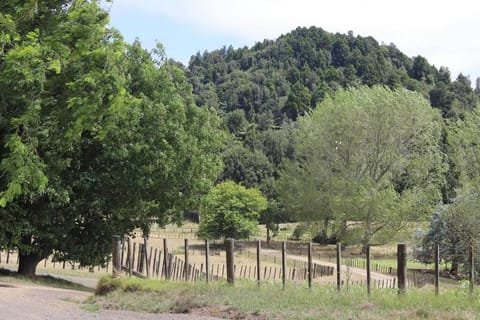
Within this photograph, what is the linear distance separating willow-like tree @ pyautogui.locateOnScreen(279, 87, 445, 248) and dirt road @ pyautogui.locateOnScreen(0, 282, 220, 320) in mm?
40123

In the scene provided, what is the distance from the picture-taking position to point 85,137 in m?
20.8

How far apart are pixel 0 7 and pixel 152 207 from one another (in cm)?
1089

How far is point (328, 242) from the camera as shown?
63.6 meters

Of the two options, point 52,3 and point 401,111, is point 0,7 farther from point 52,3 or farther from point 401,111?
point 401,111

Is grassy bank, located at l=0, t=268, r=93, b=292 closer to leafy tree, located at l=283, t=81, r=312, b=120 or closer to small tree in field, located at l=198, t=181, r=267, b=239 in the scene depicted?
small tree in field, located at l=198, t=181, r=267, b=239

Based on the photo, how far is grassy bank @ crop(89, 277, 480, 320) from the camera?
31.7 feet

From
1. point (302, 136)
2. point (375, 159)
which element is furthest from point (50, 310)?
point (302, 136)

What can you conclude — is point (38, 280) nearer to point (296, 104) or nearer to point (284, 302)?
point (284, 302)

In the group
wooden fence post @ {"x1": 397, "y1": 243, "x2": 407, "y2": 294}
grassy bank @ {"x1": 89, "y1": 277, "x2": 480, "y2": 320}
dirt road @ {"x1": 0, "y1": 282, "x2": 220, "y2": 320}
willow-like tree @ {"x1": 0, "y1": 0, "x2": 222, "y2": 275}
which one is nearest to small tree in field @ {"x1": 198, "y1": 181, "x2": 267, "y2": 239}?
willow-like tree @ {"x1": 0, "y1": 0, "x2": 222, "y2": 275}

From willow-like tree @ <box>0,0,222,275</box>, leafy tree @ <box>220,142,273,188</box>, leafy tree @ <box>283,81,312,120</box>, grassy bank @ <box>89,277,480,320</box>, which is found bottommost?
grassy bank @ <box>89,277,480,320</box>

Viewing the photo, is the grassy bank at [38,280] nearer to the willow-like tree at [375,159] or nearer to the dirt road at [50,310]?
the dirt road at [50,310]

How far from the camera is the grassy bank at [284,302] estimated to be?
9.66 meters

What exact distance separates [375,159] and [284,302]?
44640mm

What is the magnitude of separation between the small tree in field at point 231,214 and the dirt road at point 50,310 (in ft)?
146
